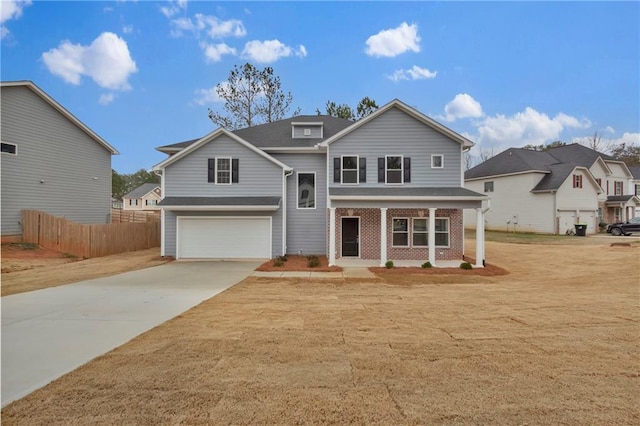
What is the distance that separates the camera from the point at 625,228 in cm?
2738

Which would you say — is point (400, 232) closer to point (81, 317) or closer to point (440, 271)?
point (440, 271)

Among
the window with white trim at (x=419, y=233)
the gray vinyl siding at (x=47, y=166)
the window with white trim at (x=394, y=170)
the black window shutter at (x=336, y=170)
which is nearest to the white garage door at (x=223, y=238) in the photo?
the black window shutter at (x=336, y=170)

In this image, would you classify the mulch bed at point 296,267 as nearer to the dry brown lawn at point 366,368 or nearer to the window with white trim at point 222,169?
the window with white trim at point 222,169

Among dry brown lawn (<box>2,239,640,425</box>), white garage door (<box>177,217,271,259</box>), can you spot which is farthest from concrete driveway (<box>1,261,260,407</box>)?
white garage door (<box>177,217,271,259</box>)

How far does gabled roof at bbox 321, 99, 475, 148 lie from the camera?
601 inches

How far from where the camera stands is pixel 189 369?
4059mm

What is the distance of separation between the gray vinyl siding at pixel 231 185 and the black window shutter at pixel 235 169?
14 centimetres

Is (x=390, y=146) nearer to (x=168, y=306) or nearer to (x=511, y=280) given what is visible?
(x=511, y=280)

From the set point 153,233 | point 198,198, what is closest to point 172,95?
point 153,233

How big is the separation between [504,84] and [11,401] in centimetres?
3048

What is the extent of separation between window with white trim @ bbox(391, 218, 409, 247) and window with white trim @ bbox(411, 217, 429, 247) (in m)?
0.30

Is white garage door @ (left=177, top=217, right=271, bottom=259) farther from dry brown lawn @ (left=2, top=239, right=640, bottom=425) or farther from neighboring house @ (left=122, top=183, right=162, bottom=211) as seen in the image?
neighboring house @ (left=122, top=183, right=162, bottom=211)

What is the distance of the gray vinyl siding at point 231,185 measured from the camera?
16016 millimetres

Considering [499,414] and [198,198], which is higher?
[198,198]
